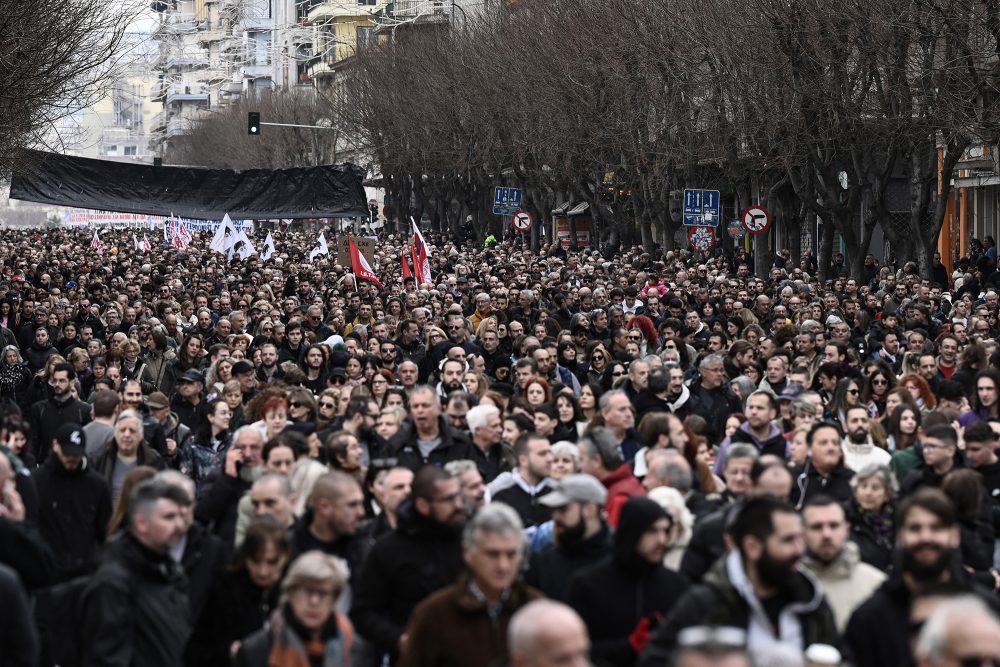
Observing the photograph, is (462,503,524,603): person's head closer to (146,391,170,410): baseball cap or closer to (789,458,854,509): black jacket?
(789,458,854,509): black jacket

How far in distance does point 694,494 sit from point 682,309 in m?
14.5

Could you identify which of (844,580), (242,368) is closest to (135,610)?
(844,580)

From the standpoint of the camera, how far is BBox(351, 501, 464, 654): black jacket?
22.3 feet

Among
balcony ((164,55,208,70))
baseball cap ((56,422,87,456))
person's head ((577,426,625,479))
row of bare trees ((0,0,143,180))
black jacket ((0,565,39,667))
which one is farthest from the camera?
balcony ((164,55,208,70))

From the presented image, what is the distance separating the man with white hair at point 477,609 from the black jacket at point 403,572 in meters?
0.68

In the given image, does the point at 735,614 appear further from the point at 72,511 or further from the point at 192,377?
the point at 192,377

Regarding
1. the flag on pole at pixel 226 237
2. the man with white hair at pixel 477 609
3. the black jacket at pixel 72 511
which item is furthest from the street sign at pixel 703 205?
the man with white hair at pixel 477 609

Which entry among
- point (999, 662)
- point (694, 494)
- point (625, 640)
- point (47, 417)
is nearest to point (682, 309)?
point (47, 417)

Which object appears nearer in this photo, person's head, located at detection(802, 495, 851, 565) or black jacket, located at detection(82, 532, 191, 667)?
black jacket, located at detection(82, 532, 191, 667)

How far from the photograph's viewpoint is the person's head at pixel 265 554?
→ 22.3 ft

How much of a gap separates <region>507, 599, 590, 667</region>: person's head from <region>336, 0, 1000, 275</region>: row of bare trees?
75.9 feet

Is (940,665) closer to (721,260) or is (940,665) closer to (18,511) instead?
(18,511)

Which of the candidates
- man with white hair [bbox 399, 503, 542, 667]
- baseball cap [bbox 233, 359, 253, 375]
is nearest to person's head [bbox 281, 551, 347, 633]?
man with white hair [bbox 399, 503, 542, 667]

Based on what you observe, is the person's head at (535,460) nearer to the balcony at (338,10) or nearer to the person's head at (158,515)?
the person's head at (158,515)
